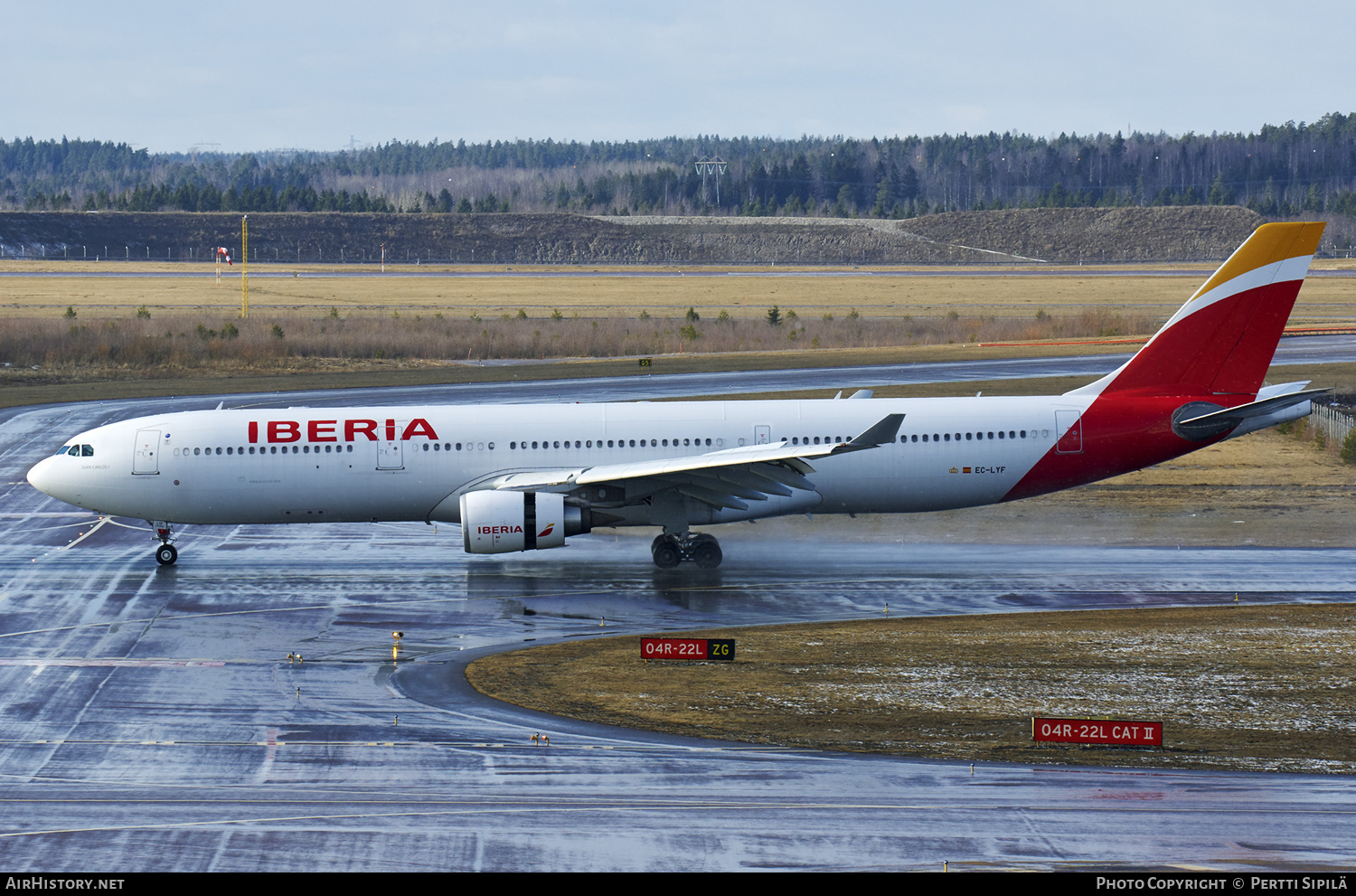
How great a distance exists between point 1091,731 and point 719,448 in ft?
49.3

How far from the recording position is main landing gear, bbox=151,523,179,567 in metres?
33.6

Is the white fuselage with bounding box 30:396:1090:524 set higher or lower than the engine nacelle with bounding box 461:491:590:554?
higher

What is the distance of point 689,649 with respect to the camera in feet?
78.7

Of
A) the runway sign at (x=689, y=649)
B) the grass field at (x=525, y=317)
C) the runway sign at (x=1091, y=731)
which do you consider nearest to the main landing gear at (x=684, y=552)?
the runway sign at (x=689, y=649)

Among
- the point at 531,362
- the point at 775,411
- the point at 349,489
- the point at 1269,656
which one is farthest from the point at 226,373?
the point at 1269,656

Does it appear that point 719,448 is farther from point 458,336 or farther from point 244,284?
point 244,284

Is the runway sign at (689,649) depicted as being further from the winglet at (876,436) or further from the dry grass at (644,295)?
the dry grass at (644,295)

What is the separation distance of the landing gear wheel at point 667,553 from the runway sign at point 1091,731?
47.1ft

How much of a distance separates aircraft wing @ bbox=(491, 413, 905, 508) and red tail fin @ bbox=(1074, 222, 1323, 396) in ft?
24.4

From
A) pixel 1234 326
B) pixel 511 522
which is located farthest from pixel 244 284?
pixel 1234 326

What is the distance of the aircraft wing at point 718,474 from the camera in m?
30.1

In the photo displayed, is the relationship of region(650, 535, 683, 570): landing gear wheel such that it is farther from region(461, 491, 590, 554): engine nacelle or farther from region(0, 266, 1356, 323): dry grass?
region(0, 266, 1356, 323): dry grass

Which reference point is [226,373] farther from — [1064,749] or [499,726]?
[1064,749]

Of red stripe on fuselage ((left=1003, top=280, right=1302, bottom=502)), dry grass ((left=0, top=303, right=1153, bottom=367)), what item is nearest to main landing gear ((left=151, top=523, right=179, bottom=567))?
red stripe on fuselage ((left=1003, top=280, right=1302, bottom=502))
